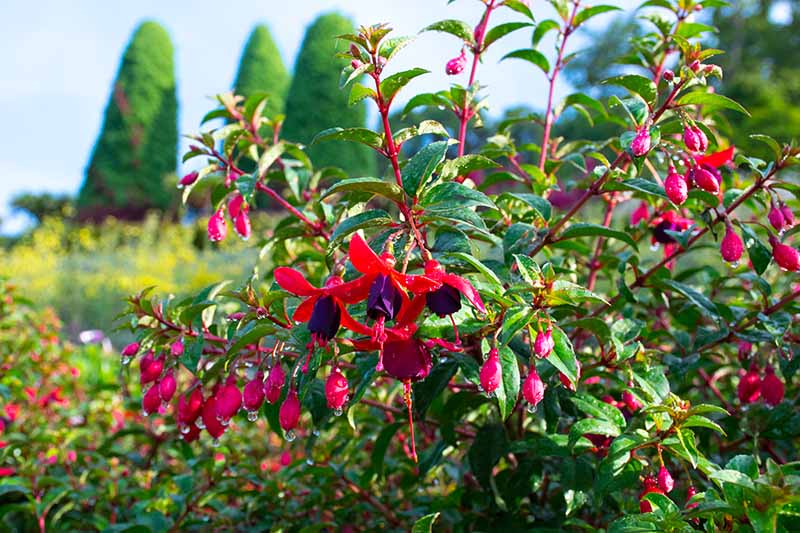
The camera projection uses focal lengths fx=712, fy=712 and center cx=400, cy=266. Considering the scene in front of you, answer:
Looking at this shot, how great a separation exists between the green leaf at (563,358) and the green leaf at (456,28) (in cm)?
49

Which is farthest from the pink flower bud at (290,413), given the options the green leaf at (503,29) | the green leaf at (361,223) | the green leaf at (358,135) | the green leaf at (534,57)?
the green leaf at (534,57)

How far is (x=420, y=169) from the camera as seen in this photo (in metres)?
0.72

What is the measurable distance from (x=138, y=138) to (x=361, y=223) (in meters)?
14.5

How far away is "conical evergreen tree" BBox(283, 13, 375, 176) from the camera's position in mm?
12312

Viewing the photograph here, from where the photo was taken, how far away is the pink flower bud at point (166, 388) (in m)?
0.86

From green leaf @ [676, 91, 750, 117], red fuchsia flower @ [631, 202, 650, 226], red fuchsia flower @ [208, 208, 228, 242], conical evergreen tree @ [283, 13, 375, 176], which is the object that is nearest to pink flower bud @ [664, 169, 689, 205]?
green leaf @ [676, 91, 750, 117]

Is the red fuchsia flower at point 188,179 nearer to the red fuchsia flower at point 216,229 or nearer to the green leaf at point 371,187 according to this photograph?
the red fuchsia flower at point 216,229

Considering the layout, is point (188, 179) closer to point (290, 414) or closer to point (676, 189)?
point (290, 414)

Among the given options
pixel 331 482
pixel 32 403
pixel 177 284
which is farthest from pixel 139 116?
pixel 331 482

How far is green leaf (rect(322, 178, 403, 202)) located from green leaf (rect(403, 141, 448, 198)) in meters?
0.01

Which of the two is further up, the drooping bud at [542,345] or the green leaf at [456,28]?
the green leaf at [456,28]

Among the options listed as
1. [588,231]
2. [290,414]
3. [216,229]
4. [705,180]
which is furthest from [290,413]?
[705,180]

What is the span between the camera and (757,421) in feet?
3.57

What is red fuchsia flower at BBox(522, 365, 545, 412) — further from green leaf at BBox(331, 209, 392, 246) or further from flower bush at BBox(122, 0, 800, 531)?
green leaf at BBox(331, 209, 392, 246)
